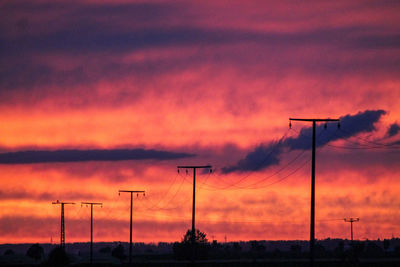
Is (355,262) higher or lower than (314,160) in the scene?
lower

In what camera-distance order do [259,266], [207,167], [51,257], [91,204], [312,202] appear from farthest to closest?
[91,204]
[259,266]
[51,257]
[207,167]
[312,202]

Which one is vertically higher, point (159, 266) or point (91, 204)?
point (91, 204)

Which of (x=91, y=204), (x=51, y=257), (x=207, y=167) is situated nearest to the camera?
(x=207, y=167)

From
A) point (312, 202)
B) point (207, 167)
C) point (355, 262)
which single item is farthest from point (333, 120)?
point (355, 262)

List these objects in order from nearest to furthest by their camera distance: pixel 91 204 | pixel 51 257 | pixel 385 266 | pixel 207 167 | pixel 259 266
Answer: pixel 207 167, pixel 51 257, pixel 385 266, pixel 259 266, pixel 91 204

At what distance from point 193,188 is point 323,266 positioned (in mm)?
50042

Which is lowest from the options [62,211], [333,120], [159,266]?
[159,266]

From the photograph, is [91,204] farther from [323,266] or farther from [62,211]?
[323,266]

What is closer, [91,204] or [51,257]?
[51,257]

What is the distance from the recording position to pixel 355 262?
521ft

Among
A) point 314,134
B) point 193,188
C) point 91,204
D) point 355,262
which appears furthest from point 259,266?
point 314,134

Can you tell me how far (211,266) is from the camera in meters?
174

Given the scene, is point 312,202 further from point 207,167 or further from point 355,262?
point 355,262

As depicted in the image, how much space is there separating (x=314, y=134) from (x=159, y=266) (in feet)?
359
